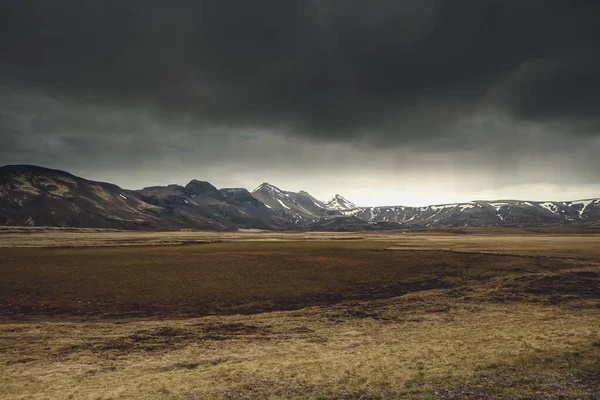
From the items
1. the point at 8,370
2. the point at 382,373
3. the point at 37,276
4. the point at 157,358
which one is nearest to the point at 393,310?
the point at 382,373

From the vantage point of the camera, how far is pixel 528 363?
15.3 metres

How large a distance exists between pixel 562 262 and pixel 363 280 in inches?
1409

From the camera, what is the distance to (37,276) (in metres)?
44.9

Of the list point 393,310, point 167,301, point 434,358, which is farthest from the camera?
→ point 167,301

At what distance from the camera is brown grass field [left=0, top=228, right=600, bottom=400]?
547 inches

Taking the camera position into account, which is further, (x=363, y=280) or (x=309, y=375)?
(x=363, y=280)

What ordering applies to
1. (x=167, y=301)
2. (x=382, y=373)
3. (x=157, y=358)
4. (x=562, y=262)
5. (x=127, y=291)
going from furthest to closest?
(x=562, y=262)
(x=127, y=291)
(x=167, y=301)
(x=157, y=358)
(x=382, y=373)

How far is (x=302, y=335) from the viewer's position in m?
22.5

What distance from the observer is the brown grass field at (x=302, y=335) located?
13883mm

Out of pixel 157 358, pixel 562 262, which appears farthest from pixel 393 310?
pixel 562 262

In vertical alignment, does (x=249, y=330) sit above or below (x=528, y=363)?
below

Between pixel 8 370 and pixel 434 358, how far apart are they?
21.9 m

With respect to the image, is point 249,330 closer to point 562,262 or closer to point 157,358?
point 157,358

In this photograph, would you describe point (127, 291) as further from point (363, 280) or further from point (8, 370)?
point (363, 280)
